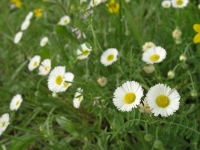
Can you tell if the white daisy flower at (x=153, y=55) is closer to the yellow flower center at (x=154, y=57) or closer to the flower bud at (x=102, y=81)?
the yellow flower center at (x=154, y=57)

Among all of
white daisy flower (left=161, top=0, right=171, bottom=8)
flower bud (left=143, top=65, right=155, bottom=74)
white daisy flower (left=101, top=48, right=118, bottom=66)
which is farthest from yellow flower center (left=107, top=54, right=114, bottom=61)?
white daisy flower (left=161, top=0, right=171, bottom=8)

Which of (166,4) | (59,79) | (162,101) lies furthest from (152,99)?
(166,4)

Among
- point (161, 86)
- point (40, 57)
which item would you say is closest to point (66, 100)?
point (40, 57)

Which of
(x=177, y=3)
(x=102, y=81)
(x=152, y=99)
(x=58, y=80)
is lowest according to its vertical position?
(x=152, y=99)

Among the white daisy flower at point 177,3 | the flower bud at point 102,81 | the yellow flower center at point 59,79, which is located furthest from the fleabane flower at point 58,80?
the white daisy flower at point 177,3

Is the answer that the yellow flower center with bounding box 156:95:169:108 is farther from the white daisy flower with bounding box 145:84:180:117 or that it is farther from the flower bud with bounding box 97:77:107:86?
the flower bud with bounding box 97:77:107:86

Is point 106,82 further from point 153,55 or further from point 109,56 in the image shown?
point 153,55

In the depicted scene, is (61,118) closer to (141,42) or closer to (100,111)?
(100,111)
